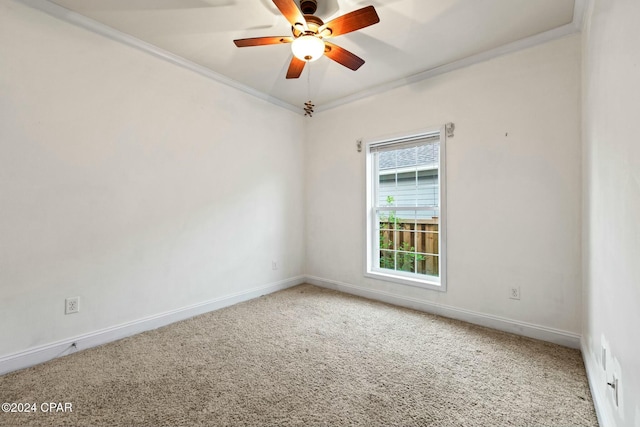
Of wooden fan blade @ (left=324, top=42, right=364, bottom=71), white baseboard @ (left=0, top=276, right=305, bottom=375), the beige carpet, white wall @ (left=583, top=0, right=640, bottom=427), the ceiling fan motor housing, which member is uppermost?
the ceiling fan motor housing

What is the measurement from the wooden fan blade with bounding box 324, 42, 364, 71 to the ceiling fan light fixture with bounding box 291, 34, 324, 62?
122 mm

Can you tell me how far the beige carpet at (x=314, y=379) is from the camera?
153cm

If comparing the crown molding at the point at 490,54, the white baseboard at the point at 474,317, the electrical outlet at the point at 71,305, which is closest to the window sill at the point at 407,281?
the white baseboard at the point at 474,317

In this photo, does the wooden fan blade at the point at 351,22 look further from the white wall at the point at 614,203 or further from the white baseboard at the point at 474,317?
the white baseboard at the point at 474,317

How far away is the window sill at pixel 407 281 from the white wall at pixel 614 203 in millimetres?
1231

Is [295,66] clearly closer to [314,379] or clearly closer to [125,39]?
[125,39]

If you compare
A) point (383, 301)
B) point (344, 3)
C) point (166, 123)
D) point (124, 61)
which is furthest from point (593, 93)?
point (124, 61)

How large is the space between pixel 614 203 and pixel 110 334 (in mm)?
3475

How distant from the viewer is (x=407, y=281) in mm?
3236

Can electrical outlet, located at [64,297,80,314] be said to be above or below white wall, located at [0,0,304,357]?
below

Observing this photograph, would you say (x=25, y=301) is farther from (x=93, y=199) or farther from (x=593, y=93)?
(x=593, y=93)

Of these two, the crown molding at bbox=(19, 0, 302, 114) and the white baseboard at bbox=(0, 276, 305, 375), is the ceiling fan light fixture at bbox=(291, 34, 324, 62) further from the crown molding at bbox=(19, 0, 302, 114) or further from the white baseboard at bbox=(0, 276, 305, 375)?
the white baseboard at bbox=(0, 276, 305, 375)

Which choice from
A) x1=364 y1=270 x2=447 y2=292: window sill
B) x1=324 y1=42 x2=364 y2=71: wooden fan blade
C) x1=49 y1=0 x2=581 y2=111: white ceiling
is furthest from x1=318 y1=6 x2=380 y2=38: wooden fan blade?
x1=364 y1=270 x2=447 y2=292: window sill

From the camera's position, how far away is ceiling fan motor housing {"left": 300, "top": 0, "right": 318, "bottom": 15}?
1985 millimetres
